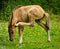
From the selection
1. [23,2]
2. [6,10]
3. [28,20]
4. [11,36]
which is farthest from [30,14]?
[23,2]

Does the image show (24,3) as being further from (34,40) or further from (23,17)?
(23,17)

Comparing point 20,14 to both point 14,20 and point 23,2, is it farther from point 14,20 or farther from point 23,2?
point 23,2

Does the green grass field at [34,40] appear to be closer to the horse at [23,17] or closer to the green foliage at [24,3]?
the horse at [23,17]

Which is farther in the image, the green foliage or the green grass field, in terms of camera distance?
the green foliage

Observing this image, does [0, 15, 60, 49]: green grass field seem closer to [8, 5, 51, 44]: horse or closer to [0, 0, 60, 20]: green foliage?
[8, 5, 51, 44]: horse

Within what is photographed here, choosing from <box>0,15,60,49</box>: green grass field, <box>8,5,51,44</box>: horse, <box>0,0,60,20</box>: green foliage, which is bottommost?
<box>0,15,60,49</box>: green grass field

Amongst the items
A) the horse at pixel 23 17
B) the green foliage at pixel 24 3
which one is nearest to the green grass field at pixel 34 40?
the horse at pixel 23 17

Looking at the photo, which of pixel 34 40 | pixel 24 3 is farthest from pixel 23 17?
pixel 24 3

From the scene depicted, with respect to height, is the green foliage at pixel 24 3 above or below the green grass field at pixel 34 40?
above

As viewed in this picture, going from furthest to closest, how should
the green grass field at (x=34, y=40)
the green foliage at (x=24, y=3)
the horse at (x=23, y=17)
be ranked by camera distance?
the green foliage at (x=24, y=3) < the horse at (x=23, y=17) < the green grass field at (x=34, y=40)

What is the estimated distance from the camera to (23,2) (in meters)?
19.4

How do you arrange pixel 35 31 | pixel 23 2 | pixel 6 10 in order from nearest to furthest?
1. pixel 35 31
2. pixel 6 10
3. pixel 23 2

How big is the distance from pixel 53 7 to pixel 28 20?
898 centimetres

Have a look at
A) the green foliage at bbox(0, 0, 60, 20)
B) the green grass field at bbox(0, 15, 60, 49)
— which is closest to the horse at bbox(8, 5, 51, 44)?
the green grass field at bbox(0, 15, 60, 49)
